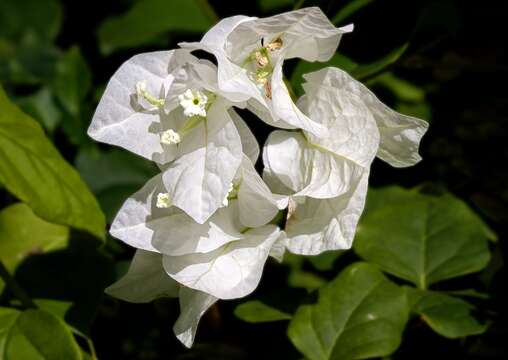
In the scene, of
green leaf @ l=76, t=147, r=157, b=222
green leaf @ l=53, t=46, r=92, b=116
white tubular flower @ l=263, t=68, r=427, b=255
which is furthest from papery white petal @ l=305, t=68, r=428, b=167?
green leaf @ l=53, t=46, r=92, b=116

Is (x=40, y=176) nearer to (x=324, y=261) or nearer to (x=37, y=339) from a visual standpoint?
(x=37, y=339)

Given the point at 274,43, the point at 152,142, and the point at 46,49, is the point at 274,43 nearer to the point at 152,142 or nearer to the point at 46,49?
the point at 152,142

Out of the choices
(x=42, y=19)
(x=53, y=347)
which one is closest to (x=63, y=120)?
(x=42, y=19)

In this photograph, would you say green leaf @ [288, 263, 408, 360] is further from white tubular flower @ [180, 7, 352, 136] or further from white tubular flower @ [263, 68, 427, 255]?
white tubular flower @ [180, 7, 352, 136]

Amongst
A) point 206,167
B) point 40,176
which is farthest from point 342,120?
point 40,176

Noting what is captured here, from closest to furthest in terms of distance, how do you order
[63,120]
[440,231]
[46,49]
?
[440,231], [63,120], [46,49]
